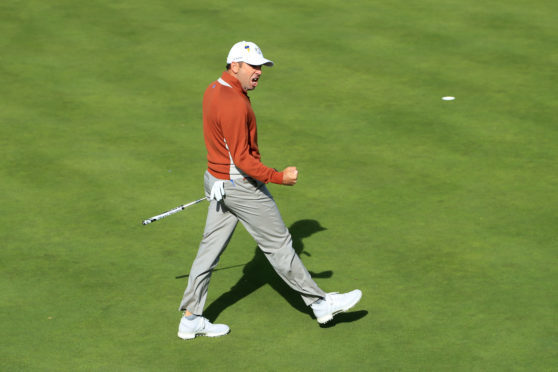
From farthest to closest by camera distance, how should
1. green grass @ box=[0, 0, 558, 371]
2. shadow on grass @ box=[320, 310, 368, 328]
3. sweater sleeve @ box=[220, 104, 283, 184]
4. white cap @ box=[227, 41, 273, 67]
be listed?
shadow on grass @ box=[320, 310, 368, 328] < green grass @ box=[0, 0, 558, 371] < white cap @ box=[227, 41, 273, 67] < sweater sleeve @ box=[220, 104, 283, 184]

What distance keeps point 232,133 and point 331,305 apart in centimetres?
167

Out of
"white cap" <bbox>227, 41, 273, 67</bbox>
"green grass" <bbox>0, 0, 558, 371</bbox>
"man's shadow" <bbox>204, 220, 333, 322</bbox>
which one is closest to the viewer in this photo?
"white cap" <bbox>227, 41, 273, 67</bbox>

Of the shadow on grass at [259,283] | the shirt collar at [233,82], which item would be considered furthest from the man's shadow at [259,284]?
the shirt collar at [233,82]

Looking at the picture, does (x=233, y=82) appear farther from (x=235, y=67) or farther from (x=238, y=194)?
(x=238, y=194)

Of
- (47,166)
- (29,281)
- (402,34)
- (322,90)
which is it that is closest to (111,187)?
(47,166)

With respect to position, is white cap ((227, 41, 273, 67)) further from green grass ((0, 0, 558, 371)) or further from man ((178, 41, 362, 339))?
green grass ((0, 0, 558, 371))

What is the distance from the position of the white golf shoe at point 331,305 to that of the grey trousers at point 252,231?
0.06m

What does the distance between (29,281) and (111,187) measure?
7.48 feet

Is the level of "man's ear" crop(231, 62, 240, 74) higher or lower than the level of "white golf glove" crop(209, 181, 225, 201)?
higher

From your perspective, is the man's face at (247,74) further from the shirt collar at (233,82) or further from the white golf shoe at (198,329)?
the white golf shoe at (198,329)

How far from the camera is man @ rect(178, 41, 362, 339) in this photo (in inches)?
262

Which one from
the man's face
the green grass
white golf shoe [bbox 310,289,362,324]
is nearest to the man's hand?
the man's face

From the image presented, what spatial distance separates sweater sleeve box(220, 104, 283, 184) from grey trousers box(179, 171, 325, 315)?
242 mm

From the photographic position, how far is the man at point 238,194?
6.66 meters
